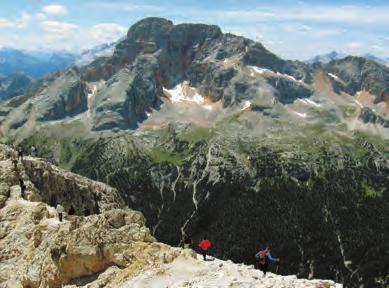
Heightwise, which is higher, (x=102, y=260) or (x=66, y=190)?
(x=102, y=260)

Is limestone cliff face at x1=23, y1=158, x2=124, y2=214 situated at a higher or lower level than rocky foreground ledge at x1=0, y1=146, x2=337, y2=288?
lower

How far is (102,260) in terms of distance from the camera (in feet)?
160

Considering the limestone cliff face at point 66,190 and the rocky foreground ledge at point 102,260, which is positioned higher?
the rocky foreground ledge at point 102,260

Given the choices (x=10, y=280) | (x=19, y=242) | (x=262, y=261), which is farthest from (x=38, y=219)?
(x=262, y=261)

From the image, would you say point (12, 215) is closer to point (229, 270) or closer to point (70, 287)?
point (70, 287)

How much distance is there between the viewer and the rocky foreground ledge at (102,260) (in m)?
42.8

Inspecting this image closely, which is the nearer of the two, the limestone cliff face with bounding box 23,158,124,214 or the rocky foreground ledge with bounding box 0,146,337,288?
the rocky foreground ledge with bounding box 0,146,337,288

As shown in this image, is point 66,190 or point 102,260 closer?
point 102,260

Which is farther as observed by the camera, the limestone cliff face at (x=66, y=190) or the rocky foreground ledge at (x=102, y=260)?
the limestone cliff face at (x=66, y=190)

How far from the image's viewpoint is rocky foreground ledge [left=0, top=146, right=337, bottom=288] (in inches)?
1686

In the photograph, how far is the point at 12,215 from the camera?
2623 inches

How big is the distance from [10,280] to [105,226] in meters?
12.0

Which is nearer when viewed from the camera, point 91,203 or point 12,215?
point 12,215

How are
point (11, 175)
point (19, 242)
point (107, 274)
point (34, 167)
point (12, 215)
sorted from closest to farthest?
1. point (107, 274)
2. point (19, 242)
3. point (12, 215)
4. point (11, 175)
5. point (34, 167)
